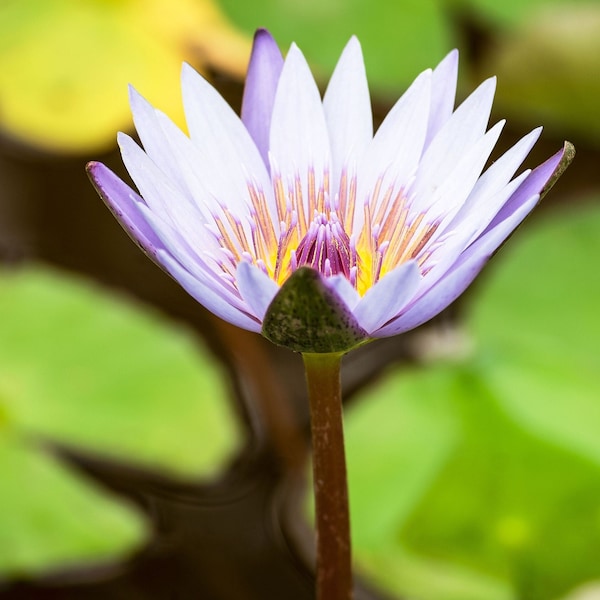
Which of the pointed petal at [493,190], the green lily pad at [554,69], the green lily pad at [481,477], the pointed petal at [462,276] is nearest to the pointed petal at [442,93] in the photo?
the pointed petal at [493,190]

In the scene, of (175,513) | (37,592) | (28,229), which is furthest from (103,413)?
(28,229)

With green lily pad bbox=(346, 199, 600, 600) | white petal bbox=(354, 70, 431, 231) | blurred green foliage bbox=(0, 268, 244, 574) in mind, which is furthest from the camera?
blurred green foliage bbox=(0, 268, 244, 574)

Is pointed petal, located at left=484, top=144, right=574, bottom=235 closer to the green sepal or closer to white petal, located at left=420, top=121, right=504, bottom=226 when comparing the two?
white petal, located at left=420, top=121, right=504, bottom=226

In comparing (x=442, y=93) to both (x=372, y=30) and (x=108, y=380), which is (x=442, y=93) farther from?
(x=372, y=30)

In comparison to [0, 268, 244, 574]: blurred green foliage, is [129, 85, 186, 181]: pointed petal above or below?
above

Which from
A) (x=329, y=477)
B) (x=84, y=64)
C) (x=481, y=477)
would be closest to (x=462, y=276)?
(x=329, y=477)

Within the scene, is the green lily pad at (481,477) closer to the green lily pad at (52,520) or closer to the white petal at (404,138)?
the green lily pad at (52,520)

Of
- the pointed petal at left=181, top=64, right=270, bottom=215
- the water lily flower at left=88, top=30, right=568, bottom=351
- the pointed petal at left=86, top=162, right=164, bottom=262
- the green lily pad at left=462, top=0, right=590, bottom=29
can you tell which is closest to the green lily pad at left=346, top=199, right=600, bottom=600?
the water lily flower at left=88, top=30, right=568, bottom=351
